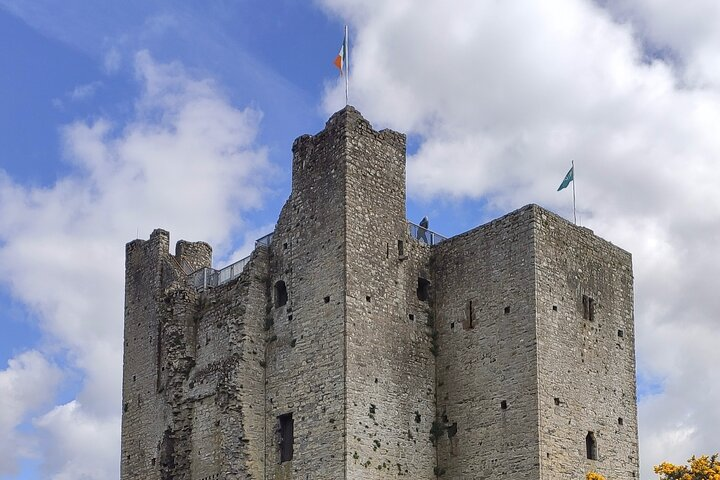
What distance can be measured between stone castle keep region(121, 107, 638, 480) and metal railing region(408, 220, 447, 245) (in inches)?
1.8

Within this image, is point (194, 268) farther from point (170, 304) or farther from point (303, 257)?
point (303, 257)

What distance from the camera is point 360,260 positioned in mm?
34906

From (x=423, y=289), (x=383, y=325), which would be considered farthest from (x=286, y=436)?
(x=423, y=289)

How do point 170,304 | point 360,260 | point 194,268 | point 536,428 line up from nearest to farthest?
point 536,428 < point 360,260 < point 170,304 < point 194,268

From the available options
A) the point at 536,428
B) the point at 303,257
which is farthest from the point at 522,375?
the point at 303,257

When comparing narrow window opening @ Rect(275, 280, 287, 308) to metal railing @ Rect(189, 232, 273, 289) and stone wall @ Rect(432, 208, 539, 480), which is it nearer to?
metal railing @ Rect(189, 232, 273, 289)

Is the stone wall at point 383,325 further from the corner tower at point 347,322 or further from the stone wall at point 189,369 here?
the stone wall at point 189,369

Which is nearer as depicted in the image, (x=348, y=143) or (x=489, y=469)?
(x=489, y=469)

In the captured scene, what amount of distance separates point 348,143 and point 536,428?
33.6ft

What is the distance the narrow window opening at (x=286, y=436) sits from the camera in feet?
115

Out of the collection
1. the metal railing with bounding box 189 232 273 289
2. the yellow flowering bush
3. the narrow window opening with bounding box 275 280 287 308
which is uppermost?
the metal railing with bounding box 189 232 273 289

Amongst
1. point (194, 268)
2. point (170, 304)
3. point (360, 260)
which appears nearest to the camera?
point (360, 260)

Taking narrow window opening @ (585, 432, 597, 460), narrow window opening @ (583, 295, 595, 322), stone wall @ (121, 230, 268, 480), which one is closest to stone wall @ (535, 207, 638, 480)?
narrow window opening @ (583, 295, 595, 322)

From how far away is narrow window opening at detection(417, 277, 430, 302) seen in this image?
121 feet
